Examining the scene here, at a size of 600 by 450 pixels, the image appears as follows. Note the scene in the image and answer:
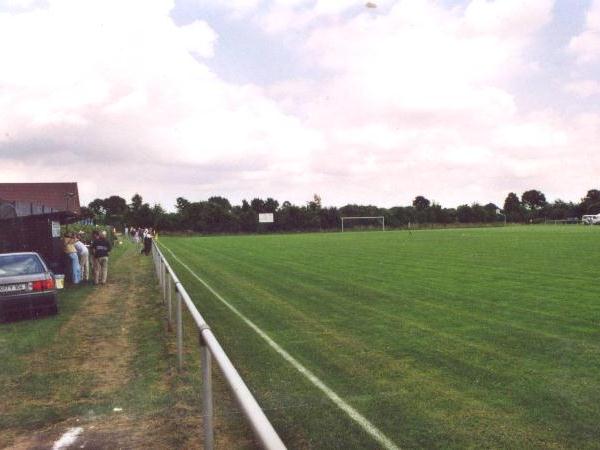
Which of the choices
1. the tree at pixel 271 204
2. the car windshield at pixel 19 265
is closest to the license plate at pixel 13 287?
the car windshield at pixel 19 265

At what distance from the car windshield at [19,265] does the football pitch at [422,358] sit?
11.8 feet

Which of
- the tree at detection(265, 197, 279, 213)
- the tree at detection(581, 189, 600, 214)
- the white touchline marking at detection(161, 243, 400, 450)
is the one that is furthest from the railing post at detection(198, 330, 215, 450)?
the tree at detection(581, 189, 600, 214)

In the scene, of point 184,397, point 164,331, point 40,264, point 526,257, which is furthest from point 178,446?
point 526,257

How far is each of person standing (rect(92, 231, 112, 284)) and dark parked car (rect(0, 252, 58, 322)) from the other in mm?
6362

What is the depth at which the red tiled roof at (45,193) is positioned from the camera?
59594mm

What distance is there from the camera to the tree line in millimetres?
96875

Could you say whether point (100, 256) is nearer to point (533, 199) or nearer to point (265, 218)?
point (265, 218)

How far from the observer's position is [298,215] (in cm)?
10144

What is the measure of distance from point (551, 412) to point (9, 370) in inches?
260

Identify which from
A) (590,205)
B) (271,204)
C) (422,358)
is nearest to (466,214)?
(590,205)

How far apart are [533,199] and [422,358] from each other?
6754 inches

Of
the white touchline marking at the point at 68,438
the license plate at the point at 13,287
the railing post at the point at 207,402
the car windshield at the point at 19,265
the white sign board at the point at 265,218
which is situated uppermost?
the white sign board at the point at 265,218

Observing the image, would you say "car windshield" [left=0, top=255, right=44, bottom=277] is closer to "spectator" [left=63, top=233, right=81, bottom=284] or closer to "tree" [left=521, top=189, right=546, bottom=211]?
"spectator" [left=63, top=233, right=81, bottom=284]

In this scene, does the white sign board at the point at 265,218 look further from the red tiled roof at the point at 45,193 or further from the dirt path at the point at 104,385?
the dirt path at the point at 104,385
